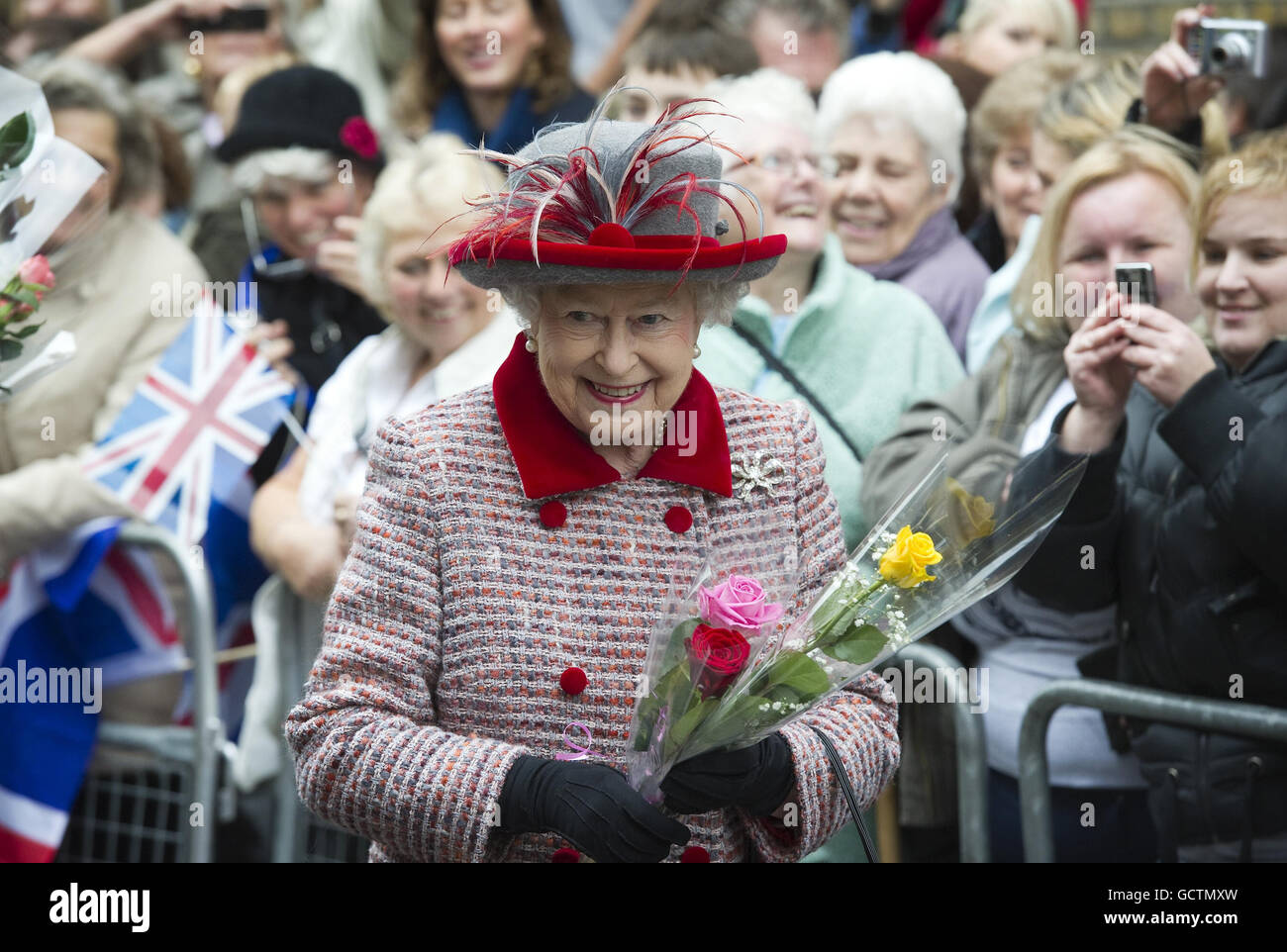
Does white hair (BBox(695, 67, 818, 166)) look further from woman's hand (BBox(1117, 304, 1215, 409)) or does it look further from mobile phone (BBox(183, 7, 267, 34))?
mobile phone (BBox(183, 7, 267, 34))

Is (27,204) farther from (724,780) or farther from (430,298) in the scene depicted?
(724,780)

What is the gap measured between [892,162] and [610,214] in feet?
8.05

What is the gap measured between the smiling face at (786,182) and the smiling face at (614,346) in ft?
5.25

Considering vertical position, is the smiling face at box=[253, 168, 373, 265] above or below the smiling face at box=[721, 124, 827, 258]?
above

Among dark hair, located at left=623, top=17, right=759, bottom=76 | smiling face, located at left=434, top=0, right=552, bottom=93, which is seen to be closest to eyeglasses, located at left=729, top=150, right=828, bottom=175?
dark hair, located at left=623, top=17, right=759, bottom=76

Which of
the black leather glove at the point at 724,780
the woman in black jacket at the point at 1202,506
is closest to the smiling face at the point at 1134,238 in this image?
the woman in black jacket at the point at 1202,506

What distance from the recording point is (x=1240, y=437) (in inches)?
129

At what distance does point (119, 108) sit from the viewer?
4.96m

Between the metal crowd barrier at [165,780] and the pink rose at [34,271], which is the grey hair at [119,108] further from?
the pink rose at [34,271]

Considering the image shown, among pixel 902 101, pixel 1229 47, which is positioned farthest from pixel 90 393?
pixel 1229 47

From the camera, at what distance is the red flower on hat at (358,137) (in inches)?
198

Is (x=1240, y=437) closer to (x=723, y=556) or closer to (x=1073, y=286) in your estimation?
(x=1073, y=286)

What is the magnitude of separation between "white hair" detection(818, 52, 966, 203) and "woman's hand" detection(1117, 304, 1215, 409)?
4.85 ft

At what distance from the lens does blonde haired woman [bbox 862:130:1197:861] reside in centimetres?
365
